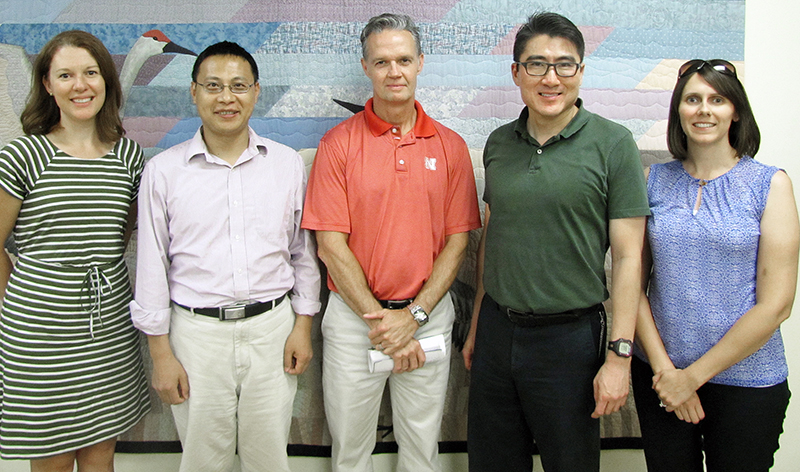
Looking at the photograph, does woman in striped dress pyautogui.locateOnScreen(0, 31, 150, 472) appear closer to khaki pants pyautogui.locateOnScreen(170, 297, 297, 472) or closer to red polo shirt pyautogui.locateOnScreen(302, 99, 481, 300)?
khaki pants pyautogui.locateOnScreen(170, 297, 297, 472)

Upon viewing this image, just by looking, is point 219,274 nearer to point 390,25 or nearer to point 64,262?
point 64,262

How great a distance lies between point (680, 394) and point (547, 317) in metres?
0.46

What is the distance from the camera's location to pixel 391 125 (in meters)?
1.89

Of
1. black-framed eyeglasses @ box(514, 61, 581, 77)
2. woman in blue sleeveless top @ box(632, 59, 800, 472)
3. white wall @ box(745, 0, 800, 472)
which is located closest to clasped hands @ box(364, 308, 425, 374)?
woman in blue sleeveless top @ box(632, 59, 800, 472)

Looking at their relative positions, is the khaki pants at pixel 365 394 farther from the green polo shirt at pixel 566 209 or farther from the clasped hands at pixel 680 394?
the clasped hands at pixel 680 394

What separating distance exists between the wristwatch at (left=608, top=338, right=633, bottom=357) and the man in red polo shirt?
23.8 inches

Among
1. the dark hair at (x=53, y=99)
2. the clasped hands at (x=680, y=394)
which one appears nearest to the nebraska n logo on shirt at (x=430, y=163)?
the clasped hands at (x=680, y=394)

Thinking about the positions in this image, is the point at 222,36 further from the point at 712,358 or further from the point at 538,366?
the point at 712,358

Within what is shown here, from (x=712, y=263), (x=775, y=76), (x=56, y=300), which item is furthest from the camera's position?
(x=775, y=76)

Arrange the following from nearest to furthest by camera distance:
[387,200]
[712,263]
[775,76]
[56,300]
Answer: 1. [712,263]
2. [56,300]
3. [387,200]
4. [775,76]

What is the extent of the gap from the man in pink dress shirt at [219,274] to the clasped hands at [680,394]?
124cm

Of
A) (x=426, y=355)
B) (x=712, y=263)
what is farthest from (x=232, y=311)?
(x=712, y=263)

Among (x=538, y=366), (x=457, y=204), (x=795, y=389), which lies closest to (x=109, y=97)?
(x=457, y=204)

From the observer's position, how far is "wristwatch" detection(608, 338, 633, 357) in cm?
156
